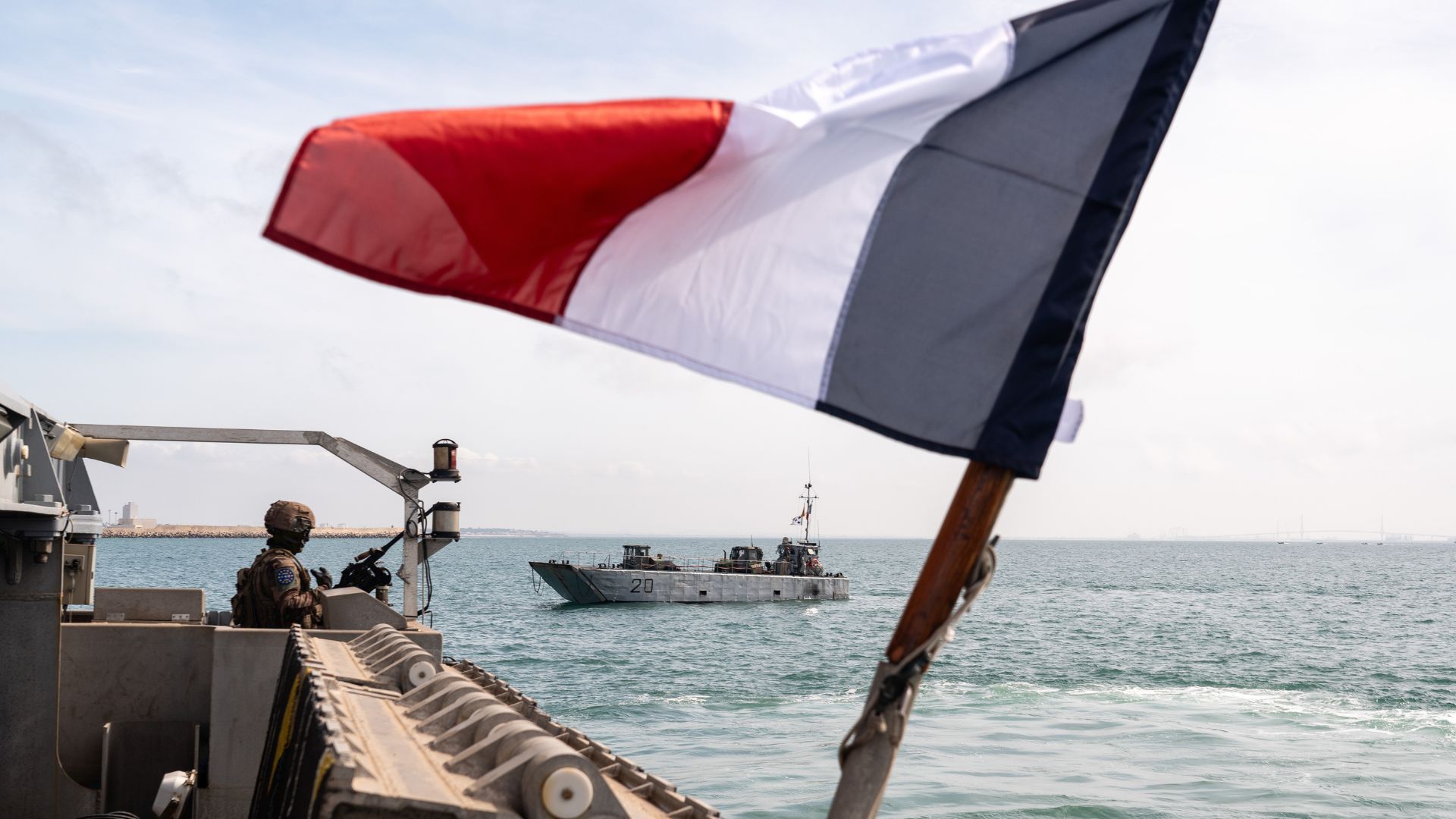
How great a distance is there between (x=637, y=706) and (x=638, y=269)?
32.3m

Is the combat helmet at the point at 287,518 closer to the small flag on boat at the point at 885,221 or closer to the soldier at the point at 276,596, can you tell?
the soldier at the point at 276,596

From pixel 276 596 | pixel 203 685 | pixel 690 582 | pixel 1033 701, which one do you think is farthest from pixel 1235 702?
pixel 690 582

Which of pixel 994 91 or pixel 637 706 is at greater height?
pixel 994 91

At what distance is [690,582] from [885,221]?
258ft

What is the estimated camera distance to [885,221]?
4344 millimetres

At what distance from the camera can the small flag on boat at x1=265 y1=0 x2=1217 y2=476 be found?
4.13 metres

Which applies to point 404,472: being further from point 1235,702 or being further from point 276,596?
point 1235,702

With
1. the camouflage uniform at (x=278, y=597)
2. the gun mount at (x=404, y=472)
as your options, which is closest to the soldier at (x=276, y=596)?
the camouflage uniform at (x=278, y=597)

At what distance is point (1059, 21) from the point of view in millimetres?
4301

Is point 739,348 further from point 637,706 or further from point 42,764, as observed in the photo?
point 637,706

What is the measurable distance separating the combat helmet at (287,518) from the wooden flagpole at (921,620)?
28.4 feet

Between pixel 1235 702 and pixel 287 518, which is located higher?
pixel 287 518

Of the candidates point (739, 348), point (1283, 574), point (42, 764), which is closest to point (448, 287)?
point (739, 348)

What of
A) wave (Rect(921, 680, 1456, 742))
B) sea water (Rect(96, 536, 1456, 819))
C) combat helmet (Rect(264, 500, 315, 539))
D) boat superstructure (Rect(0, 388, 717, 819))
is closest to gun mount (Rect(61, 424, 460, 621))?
boat superstructure (Rect(0, 388, 717, 819))
